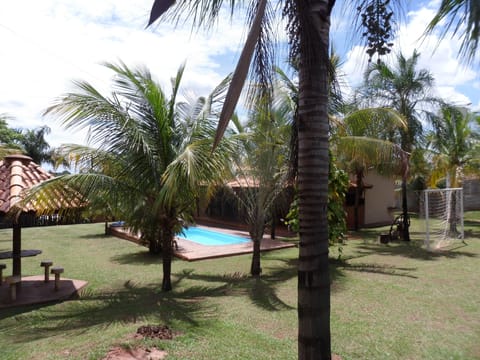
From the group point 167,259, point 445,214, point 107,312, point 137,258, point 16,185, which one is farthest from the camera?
point 445,214

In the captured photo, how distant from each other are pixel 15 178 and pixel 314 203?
23.1 feet

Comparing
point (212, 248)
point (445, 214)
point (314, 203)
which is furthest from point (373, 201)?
point (314, 203)

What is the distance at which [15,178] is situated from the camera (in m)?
7.76

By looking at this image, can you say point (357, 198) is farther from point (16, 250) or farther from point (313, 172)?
point (313, 172)

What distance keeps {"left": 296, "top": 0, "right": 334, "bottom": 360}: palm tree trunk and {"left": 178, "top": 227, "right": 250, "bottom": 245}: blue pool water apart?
14064 millimetres

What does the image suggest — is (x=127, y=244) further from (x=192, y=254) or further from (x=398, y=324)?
(x=398, y=324)

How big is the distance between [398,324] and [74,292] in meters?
6.61

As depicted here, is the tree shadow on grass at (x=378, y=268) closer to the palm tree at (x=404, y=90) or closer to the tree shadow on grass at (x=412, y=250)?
the tree shadow on grass at (x=412, y=250)

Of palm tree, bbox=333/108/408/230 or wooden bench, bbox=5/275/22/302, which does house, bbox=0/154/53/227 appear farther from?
palm tree, bbox=333/108/408/230

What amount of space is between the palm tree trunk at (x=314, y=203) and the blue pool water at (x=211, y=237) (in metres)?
14.1

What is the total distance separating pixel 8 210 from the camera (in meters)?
6.89

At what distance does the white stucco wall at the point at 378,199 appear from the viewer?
2188 centimetres

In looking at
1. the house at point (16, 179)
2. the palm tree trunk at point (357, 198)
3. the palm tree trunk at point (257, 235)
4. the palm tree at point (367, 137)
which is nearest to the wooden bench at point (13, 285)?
the house at point (16, 179)

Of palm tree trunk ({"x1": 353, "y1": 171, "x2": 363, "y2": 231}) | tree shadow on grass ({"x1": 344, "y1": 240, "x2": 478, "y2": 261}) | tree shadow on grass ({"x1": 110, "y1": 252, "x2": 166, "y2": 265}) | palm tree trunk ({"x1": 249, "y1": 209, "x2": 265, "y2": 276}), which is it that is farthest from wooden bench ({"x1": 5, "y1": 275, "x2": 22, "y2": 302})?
palm tree trunk ({"x1": 353, "y1": 171, "x2": 363, "y2": 231})
